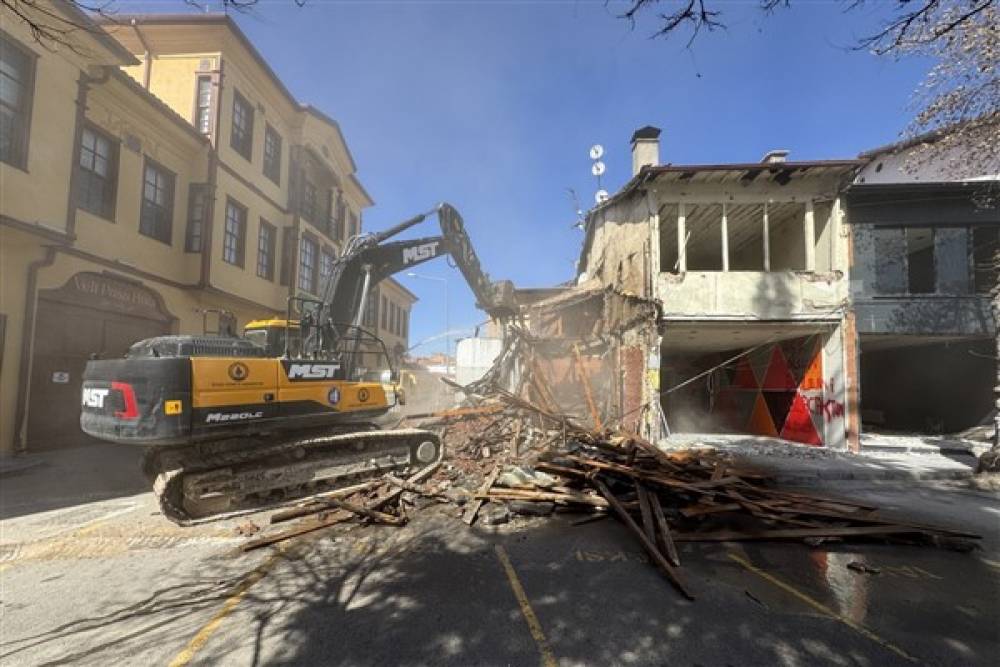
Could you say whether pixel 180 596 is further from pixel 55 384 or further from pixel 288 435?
pixel 55 384

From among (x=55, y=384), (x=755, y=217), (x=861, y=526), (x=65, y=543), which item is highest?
(x=755, y=217)

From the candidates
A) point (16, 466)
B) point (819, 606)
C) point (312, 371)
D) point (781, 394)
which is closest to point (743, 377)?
point (781, 394)

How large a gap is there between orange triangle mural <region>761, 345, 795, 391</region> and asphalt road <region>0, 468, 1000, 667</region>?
7.10 metres

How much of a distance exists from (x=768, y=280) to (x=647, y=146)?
17.5 ft

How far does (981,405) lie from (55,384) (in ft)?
81.5

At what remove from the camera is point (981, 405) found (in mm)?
13188

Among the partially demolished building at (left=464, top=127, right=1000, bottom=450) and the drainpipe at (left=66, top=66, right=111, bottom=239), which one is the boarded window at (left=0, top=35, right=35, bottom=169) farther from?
the partially demolished building at (left=464, top=127, right=1000, bottom=450)

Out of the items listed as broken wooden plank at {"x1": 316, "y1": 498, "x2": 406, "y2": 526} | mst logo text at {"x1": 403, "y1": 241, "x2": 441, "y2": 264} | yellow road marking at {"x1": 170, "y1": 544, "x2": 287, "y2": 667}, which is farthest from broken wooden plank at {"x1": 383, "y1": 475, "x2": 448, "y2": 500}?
mst logo text at {"x1": 403, "y1": 241, "x2": 441, "y2": 264}

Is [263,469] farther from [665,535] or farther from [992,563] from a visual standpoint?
[992,563]

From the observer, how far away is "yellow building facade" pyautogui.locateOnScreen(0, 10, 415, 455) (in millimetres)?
8984

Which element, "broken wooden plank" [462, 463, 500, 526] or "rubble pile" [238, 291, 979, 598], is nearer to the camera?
"rubble pile" [238, 291, 979, 598]

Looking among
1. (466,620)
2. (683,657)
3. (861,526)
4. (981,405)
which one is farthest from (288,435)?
(981,405)

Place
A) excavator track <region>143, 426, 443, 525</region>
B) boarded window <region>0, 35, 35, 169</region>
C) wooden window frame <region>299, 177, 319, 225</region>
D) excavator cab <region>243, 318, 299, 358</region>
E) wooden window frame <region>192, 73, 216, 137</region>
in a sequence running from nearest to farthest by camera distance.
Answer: excavator track <region>143, 426, 443, 525</region> < excavator cab <region>243, 318, 299, 358</region> < boarded window <region>0, 35, 35, 169</region> < wooden window frame <region>192, 73, 216, 137</region> < wooden window frame <region>299, 177, 319, 225</region>

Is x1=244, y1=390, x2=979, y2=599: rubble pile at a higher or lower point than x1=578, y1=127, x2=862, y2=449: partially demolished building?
lower
